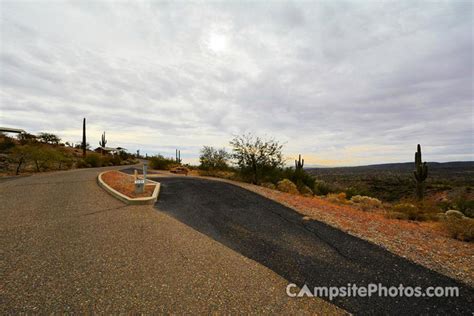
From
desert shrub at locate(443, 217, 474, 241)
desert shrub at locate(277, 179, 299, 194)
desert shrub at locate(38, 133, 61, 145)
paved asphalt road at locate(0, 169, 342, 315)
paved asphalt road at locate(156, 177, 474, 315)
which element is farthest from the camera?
desert shrub at locate(38, 133, 61, 145)

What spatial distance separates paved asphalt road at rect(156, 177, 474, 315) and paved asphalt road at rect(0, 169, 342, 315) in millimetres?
386

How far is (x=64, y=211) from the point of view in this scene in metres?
6.68

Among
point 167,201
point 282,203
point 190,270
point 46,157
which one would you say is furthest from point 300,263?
Result: point 46,157

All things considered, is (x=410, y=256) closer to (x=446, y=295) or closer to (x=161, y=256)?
(x=446, y=295)

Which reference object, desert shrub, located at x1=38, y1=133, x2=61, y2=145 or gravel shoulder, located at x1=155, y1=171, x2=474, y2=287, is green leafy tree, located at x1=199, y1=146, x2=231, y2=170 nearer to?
gravel shoulder, located at x1=155, y1=171, x2=474, y2=287

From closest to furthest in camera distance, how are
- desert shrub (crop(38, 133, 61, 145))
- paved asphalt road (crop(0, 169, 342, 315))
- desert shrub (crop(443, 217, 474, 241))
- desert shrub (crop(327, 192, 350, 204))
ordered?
paved asphalt road (crop(0, 169, 342, 315)) < desert shrub (crop(443, 217, 474, 241)) < desert shrub (crop(327, 192, 350, 204)) < desert shrub (crop(38, 133, 61, 145))

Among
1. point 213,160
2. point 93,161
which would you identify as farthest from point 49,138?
point 213,160

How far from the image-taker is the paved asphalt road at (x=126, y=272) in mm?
2812

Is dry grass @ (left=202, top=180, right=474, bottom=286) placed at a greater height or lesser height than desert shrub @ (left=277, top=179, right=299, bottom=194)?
lesser

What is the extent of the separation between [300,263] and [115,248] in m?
3.57

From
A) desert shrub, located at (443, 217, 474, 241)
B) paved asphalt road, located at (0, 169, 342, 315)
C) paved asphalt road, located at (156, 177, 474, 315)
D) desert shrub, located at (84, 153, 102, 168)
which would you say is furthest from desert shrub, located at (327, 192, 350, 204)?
desert shrub, located at (84, 153, 102, 168)

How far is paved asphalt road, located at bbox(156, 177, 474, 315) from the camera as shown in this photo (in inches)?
119

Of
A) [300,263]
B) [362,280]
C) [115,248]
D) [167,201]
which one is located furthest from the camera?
[167,201]

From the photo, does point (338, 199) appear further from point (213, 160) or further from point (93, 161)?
point (93, 161)
